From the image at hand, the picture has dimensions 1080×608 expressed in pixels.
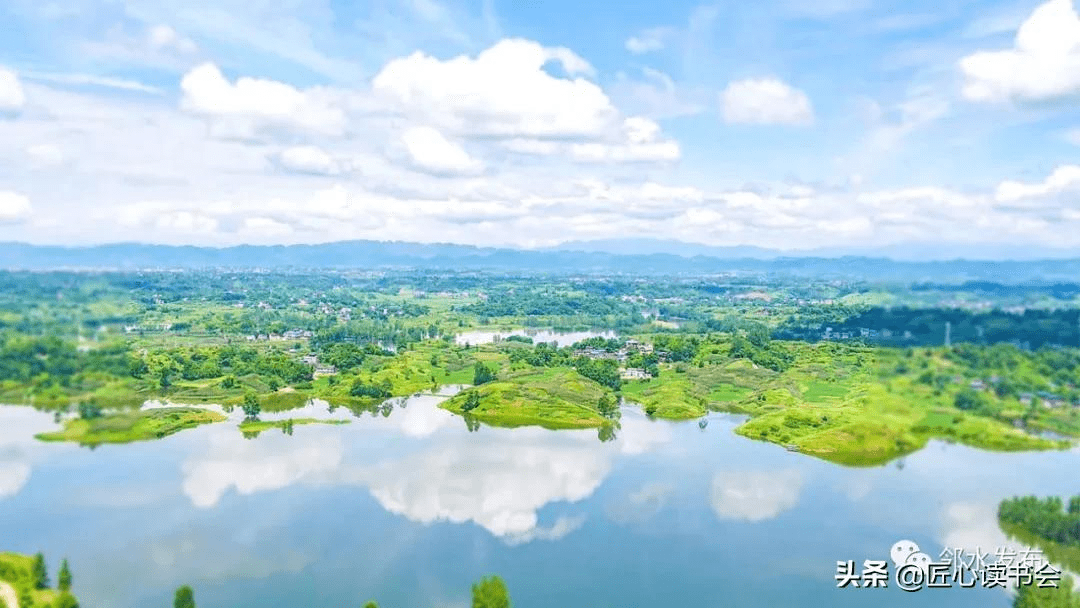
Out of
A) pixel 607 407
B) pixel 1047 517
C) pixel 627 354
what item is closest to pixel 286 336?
pixel 627 354

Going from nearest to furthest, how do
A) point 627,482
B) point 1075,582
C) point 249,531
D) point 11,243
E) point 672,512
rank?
point 1075,582, point 249,531, point 672,512, point 627,482, point 11,243

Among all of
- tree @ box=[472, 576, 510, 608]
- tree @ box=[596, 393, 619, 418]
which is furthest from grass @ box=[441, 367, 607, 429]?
tree @ box=[472, 576, 510, 608]

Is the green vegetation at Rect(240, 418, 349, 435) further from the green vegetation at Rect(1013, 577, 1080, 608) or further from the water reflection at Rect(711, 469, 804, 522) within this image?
the green vegetation at Rect(1013, 577, 1080, 608)


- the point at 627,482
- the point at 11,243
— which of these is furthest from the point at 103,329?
the point at 11,243

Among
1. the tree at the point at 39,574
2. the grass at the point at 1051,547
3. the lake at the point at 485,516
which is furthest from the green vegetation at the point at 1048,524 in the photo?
the tree at the point at 39,574

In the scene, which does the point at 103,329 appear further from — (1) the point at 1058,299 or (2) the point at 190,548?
(1) the point at 1058,299

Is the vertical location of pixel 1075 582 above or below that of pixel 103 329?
below

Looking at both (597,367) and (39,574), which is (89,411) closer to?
(39,574)
